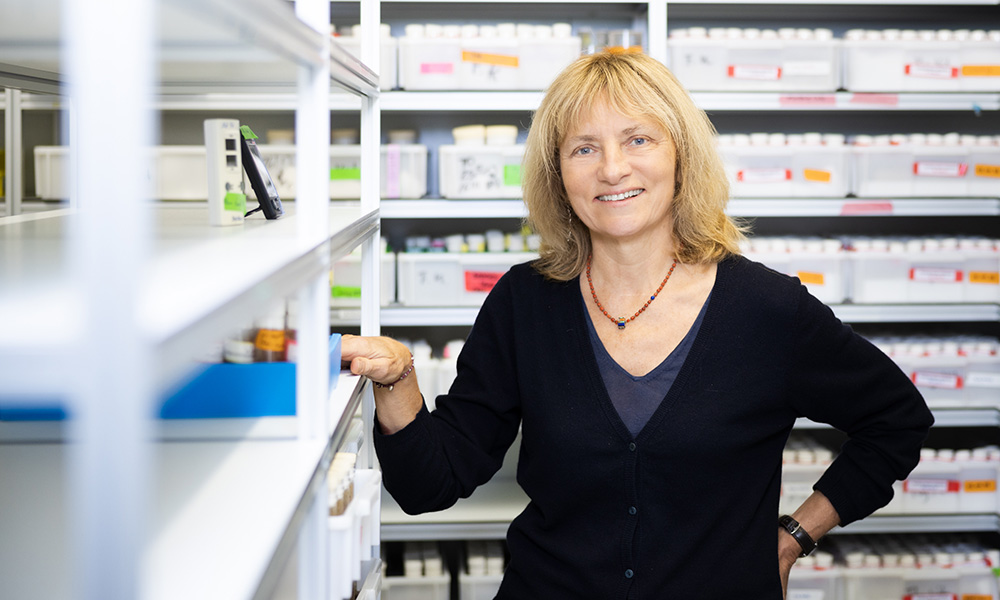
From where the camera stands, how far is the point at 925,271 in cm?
260

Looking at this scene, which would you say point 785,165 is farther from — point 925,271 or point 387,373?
point 387,373

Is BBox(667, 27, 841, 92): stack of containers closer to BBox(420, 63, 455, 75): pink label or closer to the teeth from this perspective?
BBox(420, 63, 455, 75): pink label

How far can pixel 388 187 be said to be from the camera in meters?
2.47

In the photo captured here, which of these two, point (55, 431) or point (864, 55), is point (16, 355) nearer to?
point (55, 431)

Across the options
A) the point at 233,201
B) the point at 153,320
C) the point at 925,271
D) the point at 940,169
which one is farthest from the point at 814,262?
the point at 153,320

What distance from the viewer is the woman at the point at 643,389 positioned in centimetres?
137

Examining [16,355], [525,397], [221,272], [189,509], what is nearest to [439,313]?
[525,397]

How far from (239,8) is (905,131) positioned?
2936 millimetres

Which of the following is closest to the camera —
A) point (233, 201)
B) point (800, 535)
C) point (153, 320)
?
point (153, 320)

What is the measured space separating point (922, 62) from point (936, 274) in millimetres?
616

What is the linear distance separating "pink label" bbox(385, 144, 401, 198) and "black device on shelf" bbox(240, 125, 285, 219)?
3.44ft

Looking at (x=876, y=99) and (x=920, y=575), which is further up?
(x=876, y=99)

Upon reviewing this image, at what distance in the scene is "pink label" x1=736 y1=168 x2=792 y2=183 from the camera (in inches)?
99.7

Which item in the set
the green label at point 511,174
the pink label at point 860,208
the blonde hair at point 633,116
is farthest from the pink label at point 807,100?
the blonde hair at point 633,116
